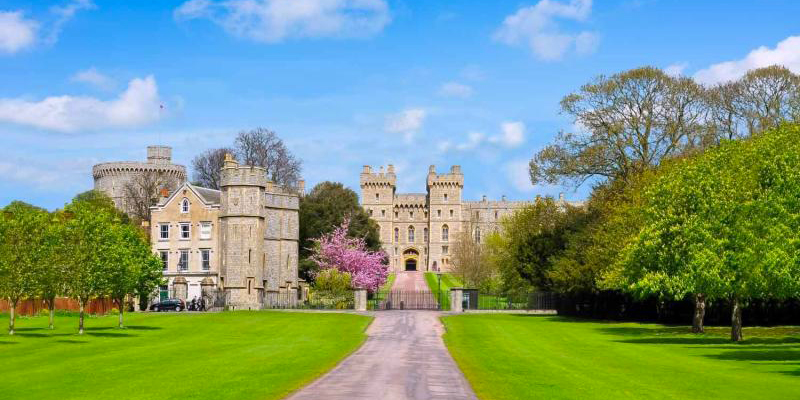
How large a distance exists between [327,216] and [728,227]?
56758mm

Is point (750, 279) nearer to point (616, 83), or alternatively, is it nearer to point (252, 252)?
point (616, 83)

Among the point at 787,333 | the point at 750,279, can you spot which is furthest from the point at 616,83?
the point at 750,279

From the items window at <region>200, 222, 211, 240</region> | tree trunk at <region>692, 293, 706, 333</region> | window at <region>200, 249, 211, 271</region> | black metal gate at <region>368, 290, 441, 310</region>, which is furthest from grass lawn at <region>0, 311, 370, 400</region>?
window at <region>200, 222, 211, 240</region>

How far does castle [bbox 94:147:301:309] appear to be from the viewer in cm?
7381

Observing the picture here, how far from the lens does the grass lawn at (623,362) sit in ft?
75.4

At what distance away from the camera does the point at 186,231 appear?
79750 millimetres

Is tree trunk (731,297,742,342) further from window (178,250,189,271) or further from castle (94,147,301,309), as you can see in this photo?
window (178,250,189,271)

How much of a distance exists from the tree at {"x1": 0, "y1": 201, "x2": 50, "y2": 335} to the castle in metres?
29.2

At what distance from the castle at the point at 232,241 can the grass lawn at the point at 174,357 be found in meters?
17.5

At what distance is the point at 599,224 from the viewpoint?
199 feet

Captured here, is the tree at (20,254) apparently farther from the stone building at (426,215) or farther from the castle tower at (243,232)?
the stone building at (426,215)

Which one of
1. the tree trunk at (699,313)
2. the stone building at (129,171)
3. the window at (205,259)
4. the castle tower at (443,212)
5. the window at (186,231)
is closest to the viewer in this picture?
the tree trunk at (699,313)

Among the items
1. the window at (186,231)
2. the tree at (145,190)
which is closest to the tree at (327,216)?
the window at (186,231)

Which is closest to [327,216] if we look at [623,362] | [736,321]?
[736,321]
